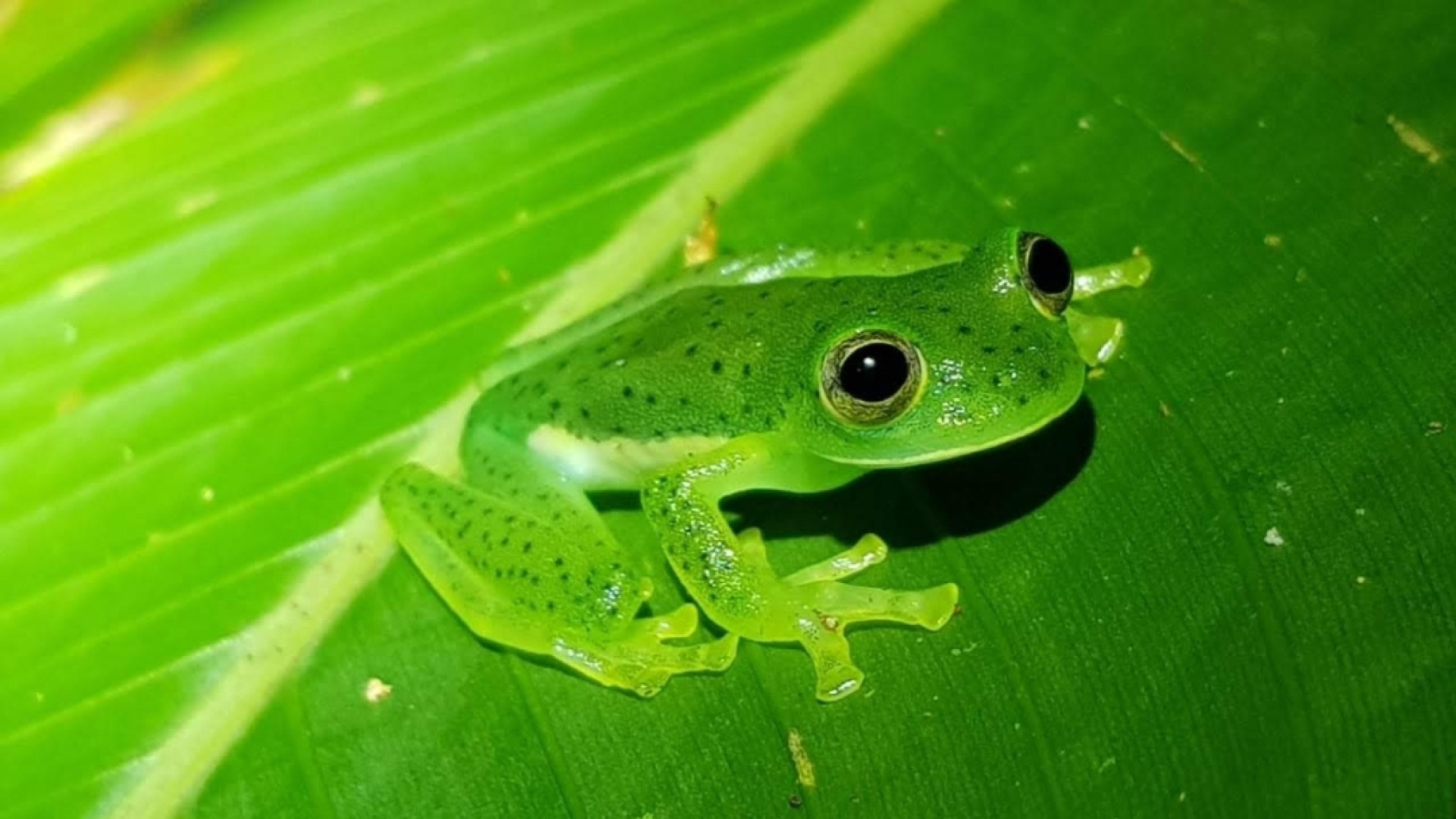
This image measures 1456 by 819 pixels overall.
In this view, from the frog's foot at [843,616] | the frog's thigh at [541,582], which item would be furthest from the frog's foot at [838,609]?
the frog's thigh at [541,582]

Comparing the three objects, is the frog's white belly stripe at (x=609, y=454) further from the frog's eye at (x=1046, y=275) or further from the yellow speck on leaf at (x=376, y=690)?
the frog's eye at (x=1046, y=275)

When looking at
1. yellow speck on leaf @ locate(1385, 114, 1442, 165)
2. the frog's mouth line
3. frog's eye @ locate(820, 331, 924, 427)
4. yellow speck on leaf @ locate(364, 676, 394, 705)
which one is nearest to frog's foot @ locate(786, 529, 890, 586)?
the frog's mouth line

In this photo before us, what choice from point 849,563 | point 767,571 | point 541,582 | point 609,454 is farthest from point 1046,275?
point 541,582

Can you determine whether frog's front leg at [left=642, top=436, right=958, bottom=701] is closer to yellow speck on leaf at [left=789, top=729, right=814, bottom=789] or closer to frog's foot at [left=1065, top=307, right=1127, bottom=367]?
yellow speck on leaf at [left=789, top=729, right=814, bottom=789]

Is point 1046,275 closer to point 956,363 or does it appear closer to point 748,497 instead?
point 956,363

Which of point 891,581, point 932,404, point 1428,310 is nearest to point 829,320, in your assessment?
point 932,404

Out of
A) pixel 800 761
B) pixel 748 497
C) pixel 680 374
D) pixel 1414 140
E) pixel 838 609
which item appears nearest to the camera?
pixel 800 761

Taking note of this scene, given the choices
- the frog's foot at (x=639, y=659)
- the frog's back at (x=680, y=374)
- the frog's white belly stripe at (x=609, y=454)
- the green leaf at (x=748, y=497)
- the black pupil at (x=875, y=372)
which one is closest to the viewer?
the green leaf at (x=748, y=497)
